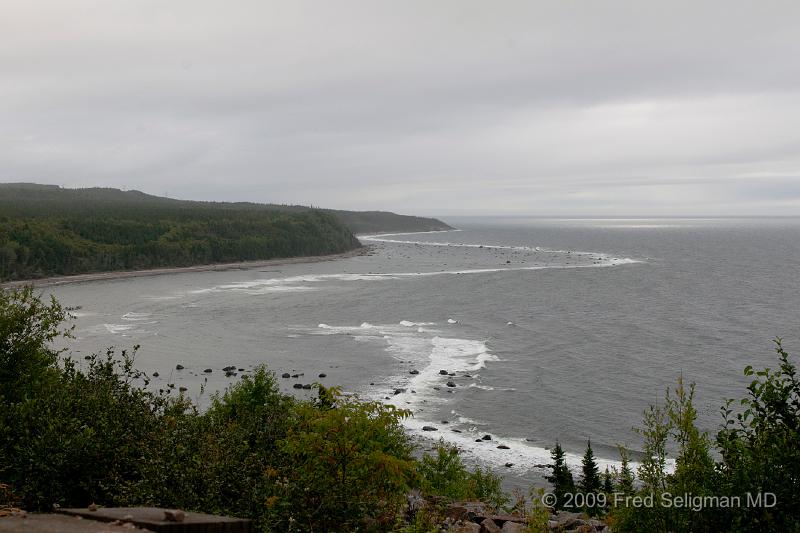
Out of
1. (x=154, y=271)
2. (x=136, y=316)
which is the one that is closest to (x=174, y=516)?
(x=136, y=316)

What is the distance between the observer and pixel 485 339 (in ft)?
242

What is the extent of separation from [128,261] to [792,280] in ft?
495

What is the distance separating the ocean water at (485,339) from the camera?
47281 millimetres

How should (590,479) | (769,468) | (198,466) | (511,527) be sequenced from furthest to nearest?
(590,479), (511,527), (198,466), (769,468)

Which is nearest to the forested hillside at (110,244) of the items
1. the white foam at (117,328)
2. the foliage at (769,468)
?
the white foam at (117,328)

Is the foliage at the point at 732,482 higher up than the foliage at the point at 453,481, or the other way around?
the foliage at the point at 732,482

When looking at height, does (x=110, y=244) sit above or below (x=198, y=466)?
above

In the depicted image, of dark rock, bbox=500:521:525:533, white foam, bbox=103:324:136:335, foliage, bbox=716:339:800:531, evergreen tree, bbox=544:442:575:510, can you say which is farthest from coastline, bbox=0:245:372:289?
foliage, bbox=716:339:800:531

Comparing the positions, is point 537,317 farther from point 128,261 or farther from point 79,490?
point 128,261

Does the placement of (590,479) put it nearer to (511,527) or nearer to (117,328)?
(511,527)

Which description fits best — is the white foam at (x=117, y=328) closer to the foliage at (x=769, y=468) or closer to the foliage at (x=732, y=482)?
the foliage at (x=732, y=482)

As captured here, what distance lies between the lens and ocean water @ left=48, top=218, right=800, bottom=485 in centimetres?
4728

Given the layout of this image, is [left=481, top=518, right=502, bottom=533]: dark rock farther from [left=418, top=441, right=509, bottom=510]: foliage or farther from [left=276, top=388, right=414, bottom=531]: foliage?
[left=418, top=441, right=509, bottom=510]: foliage

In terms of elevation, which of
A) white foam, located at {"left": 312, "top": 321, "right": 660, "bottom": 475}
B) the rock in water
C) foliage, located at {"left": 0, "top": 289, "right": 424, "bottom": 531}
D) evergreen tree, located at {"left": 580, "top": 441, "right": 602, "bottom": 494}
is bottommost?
white foam, located at {"left": 312, "top": 321, "right": 660, "bottom": 475}
